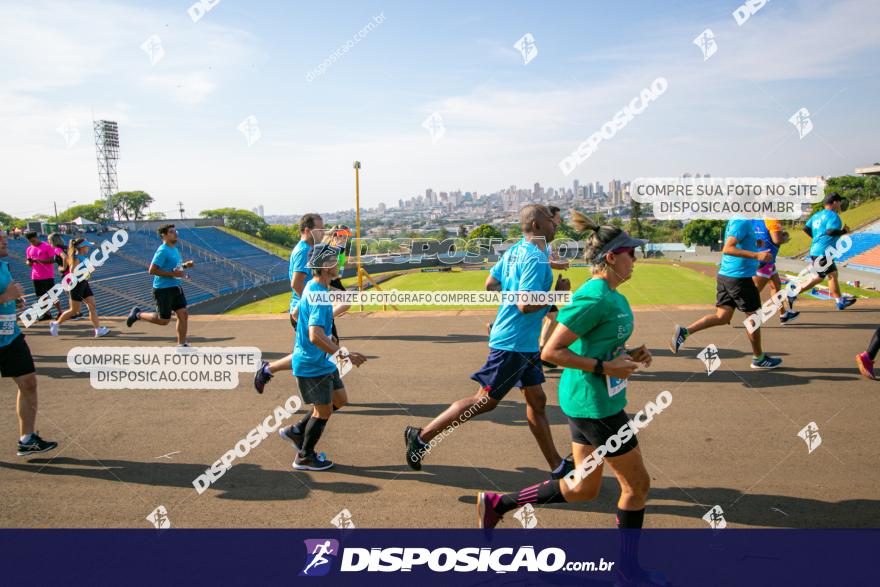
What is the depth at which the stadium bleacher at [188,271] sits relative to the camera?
3297cm

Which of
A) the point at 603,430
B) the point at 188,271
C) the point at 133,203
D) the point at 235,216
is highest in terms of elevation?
the point at 133,203

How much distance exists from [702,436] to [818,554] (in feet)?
5.29

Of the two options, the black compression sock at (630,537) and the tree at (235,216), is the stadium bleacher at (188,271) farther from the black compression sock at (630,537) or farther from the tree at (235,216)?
the tree at (235,216)

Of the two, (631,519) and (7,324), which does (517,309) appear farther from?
(7,324)

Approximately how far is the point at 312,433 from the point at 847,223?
174 ft

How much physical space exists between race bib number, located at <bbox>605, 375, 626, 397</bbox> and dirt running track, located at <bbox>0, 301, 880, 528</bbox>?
111 centimetres

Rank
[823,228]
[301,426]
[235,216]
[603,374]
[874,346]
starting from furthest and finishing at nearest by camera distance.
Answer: [235,216], [823,228], [874,346], [301,426], [603,374]

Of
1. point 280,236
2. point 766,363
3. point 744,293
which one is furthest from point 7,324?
point 280,236

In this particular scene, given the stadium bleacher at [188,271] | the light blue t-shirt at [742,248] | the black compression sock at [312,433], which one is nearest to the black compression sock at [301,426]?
the black compression sock at [312,433]

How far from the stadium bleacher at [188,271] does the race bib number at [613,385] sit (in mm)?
30241

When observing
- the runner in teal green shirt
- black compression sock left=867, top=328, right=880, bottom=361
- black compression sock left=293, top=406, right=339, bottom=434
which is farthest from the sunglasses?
black compression sock left=867, top=328, right=880, bottom=361

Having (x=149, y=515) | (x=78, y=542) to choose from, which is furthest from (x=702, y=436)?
(x=78, y=542)

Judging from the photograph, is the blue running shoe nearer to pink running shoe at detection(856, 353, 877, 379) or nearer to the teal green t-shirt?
pink running shoe at detection(856, 353, 877, 379)

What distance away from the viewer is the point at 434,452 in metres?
4.46
